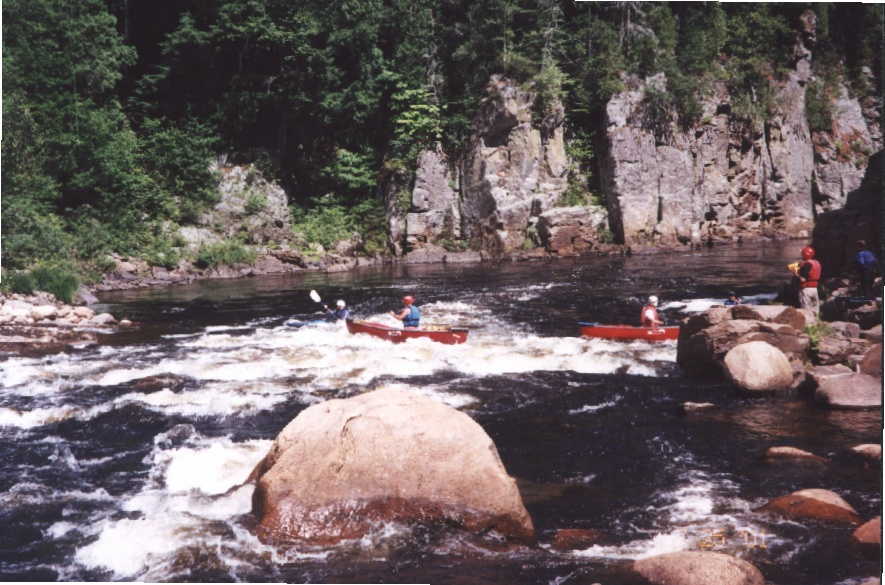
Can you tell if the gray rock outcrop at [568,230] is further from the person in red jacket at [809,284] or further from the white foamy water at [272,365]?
the person in red jacket at [809,284]

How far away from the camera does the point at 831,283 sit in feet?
53.9

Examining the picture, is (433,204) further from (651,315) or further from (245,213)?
(651,315)

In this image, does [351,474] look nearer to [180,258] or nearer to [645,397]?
[645,397]

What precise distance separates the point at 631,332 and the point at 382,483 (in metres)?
10.4

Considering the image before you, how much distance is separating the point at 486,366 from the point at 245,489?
7.10 metres

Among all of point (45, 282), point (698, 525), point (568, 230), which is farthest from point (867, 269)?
point (45, 282)

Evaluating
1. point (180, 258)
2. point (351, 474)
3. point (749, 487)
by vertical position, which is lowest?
point (749, 487)

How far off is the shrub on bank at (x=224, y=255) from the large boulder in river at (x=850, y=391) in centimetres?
2753

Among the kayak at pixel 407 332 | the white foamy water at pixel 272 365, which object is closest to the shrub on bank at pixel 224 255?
the white foamy water at pixel 272 365

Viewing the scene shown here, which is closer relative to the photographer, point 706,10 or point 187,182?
point 187,182

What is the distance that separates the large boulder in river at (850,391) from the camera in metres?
9.78

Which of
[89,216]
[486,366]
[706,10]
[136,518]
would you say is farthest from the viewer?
[706,10]

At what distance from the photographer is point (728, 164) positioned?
4253 centimetres

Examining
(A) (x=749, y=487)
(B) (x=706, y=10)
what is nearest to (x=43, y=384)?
(A) (x=749, y=487)
